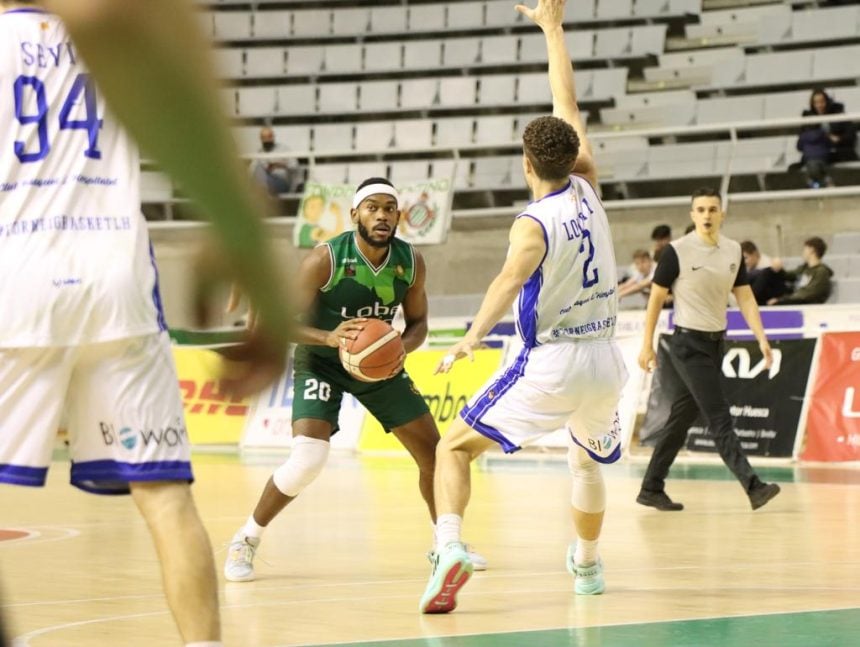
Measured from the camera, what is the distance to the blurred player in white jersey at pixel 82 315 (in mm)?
3391

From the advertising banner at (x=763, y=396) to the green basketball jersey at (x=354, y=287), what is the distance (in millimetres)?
6684

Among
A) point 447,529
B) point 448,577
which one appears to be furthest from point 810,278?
point 448,577

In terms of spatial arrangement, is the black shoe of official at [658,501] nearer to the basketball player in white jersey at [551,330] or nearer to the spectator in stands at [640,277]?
the basketball player in white jersey at [551,330]

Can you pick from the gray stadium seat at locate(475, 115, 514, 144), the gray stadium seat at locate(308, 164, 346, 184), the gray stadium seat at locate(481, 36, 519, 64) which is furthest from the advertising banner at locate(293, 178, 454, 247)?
the gray stadium seat at locate(481, 36, 519, 64)

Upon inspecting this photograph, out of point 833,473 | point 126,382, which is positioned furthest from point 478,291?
point 126,382

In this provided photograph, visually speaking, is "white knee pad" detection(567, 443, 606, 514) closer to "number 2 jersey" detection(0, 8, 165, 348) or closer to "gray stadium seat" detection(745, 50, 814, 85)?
"number 2 jersey" detection(0, 8, 165, 348)

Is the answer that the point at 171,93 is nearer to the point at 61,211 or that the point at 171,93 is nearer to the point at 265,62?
the point at 61,211

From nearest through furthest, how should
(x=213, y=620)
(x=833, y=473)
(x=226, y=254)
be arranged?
(x=226, y=254) → (x=213, y=620) → (x=833, y=473)

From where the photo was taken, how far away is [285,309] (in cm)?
157

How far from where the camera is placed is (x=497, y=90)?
73.9ft

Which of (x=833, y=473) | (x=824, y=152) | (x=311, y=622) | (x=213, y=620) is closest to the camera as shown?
(x=213, y=620)

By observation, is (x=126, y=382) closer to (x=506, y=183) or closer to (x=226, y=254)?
(x=226, y=254)

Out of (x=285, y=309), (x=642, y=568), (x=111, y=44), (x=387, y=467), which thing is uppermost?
(x=111, y=44)

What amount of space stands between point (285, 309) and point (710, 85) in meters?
20.1
